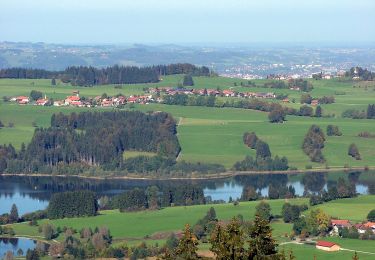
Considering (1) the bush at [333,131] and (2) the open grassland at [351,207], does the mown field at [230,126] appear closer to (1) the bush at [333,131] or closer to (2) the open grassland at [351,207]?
(1) the bush at [333,131]

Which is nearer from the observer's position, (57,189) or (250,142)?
(57,189)

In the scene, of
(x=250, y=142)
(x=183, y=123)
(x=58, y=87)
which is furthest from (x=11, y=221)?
(x=58, y=87)

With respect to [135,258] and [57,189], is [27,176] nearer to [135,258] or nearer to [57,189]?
[57,189]

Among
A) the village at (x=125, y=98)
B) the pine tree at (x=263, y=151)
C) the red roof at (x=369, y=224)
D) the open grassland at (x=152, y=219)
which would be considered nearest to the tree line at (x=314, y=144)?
the pine tree at (x=263, y=151)

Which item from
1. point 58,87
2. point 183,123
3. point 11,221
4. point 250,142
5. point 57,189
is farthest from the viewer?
point 58,87

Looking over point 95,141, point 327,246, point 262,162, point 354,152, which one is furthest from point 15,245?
point 354,152

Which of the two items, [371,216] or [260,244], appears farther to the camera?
[371,216]

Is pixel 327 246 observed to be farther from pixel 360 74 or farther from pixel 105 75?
pixel 105 75

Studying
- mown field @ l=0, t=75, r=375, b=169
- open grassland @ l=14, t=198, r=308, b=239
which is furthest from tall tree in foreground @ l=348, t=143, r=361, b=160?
open grassland @ l=14, t=198, r=308, b=239
